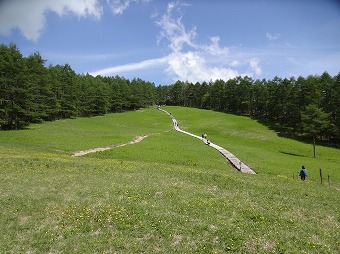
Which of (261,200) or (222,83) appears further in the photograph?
(222,83)

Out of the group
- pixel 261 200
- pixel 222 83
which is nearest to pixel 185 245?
pixel 261 200

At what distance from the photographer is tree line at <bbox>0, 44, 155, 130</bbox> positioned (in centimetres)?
6109

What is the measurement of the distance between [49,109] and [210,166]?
187 feet

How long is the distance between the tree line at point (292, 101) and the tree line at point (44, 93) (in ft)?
162

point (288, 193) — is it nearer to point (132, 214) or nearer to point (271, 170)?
point (132, 214)

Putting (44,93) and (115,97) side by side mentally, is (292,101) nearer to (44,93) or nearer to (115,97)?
(115,97)

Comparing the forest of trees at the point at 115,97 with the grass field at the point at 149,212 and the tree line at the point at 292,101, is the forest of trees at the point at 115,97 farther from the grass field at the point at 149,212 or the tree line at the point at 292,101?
the grass field at the point at 149,212

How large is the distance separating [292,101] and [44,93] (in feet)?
253

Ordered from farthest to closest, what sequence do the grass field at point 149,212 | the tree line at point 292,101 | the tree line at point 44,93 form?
the tree line at point 292,101
the tree line at point 44,93
the grass field at point 149,212

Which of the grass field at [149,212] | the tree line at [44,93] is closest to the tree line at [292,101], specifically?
the tree line at [44,93]

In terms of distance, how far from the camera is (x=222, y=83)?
153875 millimetres

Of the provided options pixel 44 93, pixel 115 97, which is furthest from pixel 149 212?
pixel 115 97

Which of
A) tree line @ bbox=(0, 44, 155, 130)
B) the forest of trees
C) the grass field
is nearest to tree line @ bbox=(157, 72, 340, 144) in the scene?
the forest of trees

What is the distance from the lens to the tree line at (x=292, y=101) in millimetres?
72125
